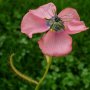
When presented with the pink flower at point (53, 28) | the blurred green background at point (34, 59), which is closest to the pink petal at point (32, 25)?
the pink flower at point (53, 28)

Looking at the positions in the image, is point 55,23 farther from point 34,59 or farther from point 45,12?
point 34,59

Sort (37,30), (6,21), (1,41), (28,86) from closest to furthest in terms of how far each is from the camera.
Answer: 1. (37,30)
2. (28,86)
3. (1,41)
4. (6,21)

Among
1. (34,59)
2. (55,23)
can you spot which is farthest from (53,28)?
(34,59)

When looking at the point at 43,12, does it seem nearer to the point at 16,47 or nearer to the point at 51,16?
the point at 51,16

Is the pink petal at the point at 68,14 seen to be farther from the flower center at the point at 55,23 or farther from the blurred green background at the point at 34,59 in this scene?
the blurred green background at the point at 34,59

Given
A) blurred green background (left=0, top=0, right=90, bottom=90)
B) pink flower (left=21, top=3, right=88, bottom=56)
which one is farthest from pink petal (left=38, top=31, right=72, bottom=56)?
blurred green background (left=0, top=0, right=90, bottom=90)

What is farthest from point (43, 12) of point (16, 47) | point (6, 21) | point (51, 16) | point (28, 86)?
point (6, 21)
